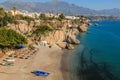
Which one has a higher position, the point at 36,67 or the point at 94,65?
the point at 36,67

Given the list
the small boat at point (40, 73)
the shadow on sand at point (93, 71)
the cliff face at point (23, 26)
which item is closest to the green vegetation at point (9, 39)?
the small boat at point (40, 73)

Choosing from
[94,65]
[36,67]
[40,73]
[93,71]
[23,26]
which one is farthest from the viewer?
[23,26]

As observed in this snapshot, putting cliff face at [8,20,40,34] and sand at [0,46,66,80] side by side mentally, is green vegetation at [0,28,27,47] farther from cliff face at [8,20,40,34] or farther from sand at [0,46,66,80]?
cliff face at [8,20,40,34]

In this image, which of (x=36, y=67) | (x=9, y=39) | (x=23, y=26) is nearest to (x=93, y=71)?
(x=36, y=67)

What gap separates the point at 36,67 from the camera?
44.6 meters

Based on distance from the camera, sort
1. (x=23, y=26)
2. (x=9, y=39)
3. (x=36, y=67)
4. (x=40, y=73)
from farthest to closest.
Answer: (x=23, y=26) → (x=9, y=39) → (x=36, y=67) → (x=40, y=73)

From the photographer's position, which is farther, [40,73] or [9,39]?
[9,39]

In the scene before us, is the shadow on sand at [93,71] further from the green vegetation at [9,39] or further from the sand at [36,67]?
the green vegetation at [9,39]

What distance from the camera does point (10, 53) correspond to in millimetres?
52875

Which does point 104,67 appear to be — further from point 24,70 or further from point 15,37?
point 15,37

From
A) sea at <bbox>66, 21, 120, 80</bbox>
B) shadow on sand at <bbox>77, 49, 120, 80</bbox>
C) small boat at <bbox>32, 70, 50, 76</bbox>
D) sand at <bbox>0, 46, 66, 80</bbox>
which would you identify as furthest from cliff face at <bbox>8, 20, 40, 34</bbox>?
small boat at <bbox>32, 70, 50, 76</bbox>

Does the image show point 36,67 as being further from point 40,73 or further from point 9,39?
point 9,39

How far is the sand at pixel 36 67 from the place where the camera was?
3868cm

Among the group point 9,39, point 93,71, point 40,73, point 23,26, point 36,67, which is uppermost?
point 23,26
